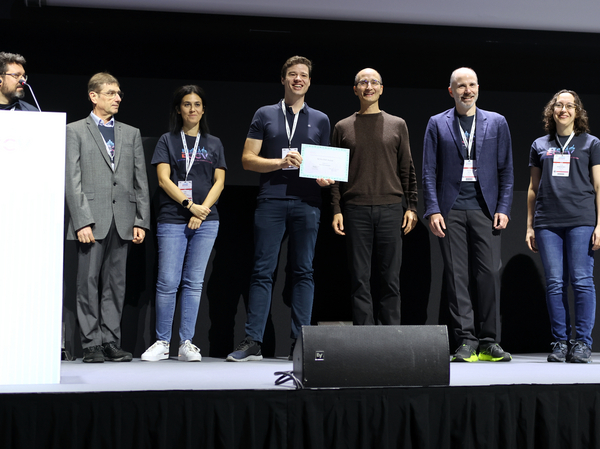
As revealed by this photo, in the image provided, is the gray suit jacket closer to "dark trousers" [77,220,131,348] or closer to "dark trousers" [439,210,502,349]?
"dark trousers" [77,220,131,348]

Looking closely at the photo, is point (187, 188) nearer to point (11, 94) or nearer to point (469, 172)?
point (11, 94)

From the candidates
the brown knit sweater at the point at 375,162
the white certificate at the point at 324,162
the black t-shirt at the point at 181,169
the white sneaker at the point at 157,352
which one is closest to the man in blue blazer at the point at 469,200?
the brown knit sweater at the point at 375,162

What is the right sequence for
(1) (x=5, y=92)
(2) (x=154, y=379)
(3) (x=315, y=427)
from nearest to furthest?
(3) (x=315, y=427)
(2) (x=154, y=379)
(1) (x=5, y=92)

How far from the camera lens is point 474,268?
3506 mm

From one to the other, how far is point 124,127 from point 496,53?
2.54 metres

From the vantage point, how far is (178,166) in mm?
3598

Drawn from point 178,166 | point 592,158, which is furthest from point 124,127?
point 592,158

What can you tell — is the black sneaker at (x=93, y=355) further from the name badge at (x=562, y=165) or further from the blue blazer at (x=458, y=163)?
the name badge at (x=562, y=165)

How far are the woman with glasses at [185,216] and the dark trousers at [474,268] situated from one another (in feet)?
4.50

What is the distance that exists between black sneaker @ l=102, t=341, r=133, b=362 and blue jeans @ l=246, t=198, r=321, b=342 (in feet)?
2.26

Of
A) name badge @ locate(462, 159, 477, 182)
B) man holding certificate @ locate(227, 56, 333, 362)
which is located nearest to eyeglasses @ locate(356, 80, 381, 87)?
man holding certificate @ locate(227, 56, 333, 362)

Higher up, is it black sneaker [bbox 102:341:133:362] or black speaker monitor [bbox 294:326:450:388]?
black speaker monitor [bbox 294:326:450:388]

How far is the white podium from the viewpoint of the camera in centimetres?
213

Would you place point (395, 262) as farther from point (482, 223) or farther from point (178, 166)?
point (178, 166)
